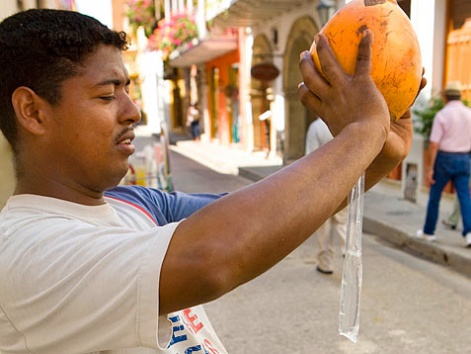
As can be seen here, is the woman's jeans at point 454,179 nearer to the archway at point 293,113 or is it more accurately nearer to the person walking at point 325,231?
the person walking at point 325,231

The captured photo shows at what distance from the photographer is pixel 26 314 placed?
34.9 inches

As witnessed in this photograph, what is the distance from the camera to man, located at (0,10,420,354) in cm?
83

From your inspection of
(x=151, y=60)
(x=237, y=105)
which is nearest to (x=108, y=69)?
(x=237, y=105)

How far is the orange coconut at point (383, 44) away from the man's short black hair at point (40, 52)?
49 cm

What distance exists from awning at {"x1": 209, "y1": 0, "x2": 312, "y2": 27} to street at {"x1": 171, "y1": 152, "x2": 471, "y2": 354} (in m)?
8.64

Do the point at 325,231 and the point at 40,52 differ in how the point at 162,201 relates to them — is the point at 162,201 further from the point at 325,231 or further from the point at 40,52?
the point at 325,231

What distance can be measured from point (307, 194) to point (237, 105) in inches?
756

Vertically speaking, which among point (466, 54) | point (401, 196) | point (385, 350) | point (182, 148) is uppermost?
point (466, 54)

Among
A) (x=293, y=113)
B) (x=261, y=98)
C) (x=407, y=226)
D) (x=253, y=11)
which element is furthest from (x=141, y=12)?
(x=407, y=226)

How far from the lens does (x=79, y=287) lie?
84cm

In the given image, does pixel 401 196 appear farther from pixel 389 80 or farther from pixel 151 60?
pixel 151 60

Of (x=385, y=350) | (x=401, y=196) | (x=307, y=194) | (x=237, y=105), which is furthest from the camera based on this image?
(x=237, y=105)

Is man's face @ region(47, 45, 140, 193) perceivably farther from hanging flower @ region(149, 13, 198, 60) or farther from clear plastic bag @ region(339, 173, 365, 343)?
hanging flower @ region(149, 13, 198, 60)

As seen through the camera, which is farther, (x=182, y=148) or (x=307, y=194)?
(x=182, y=148)
